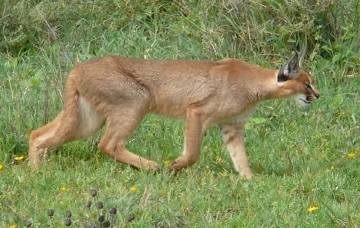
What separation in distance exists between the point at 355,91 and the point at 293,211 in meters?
3.84

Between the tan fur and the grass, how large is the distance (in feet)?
0.63

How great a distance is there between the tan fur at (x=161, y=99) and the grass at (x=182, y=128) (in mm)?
193

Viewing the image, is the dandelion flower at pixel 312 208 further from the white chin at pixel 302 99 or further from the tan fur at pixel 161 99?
the white chin at pixel 302 99

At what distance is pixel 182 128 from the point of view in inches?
413

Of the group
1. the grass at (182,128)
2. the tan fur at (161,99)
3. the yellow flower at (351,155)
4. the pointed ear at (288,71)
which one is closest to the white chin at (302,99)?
the tan fur at (161,99)

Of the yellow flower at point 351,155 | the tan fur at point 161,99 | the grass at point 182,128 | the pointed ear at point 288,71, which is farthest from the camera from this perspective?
the pointed ear at point 288,71

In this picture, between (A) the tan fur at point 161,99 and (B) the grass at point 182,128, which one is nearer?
(B) the grass at point 182,128

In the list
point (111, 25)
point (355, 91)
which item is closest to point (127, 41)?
point (111, 25)

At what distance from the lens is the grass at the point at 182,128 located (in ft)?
25.8

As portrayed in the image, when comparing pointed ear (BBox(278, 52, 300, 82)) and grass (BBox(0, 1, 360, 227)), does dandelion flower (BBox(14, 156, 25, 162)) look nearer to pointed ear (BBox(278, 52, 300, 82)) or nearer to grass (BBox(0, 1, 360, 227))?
grass (BBox(0, 1, 360, 227))

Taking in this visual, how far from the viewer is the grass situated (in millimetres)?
7863

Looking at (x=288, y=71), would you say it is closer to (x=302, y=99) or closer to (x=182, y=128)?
(x=302, y=99)

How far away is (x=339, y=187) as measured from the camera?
8625mm

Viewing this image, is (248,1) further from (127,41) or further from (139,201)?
(139,201)
